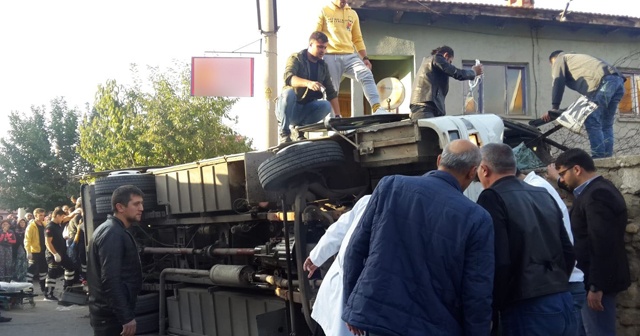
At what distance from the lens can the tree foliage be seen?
24.2m

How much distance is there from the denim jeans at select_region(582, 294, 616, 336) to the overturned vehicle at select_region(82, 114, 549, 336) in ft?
5.22

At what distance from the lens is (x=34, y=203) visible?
4269 centimetres

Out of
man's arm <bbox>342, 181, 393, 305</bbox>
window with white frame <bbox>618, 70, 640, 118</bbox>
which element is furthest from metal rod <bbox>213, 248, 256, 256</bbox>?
window with white frame <bbox>618, 70, 640, 118</bbox>

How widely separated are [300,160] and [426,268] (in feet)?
10.3

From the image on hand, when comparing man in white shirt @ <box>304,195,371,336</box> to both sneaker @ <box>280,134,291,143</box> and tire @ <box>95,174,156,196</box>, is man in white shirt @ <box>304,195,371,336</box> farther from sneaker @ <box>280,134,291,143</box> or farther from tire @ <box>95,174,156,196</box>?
tire @ <box>95,174,156,196</box>

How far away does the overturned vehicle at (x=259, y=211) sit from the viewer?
6.55m

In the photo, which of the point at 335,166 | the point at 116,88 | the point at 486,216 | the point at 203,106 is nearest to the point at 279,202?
the point at 335,166

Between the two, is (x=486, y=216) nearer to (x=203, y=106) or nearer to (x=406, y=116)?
(x=406, y=116)

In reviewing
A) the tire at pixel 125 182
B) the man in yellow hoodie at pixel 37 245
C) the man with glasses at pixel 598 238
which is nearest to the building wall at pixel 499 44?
the tire at pixel 125 182

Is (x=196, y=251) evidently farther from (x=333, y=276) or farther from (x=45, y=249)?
A: (x=45, y=249)

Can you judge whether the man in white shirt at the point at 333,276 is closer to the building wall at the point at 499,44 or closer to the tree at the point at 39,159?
the building wall at the point at 499,44

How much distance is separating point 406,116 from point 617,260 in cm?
243

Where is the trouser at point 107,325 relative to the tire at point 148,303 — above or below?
above

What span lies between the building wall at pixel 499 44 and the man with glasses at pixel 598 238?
31.7 feet
